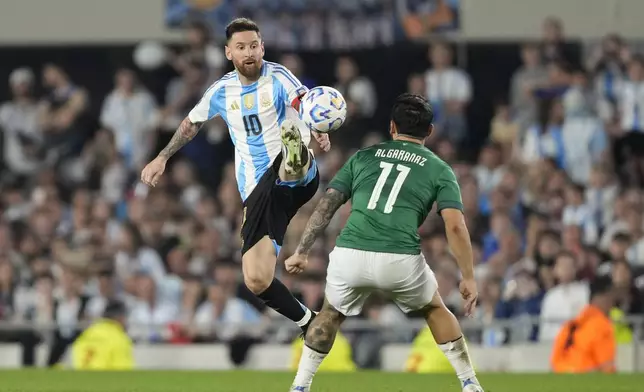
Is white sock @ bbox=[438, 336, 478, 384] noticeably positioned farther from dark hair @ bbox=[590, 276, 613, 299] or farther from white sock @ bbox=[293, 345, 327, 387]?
dark hair @ bbox=[590, 276, 613, 299]

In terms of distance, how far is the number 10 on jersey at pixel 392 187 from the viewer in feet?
29.4

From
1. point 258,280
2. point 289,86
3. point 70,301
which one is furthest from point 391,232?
point 70,301

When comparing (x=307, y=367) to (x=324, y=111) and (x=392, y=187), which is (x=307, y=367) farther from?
(x=324, y=111)

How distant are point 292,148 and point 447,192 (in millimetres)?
1499

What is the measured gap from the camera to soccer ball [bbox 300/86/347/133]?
9.69 metres

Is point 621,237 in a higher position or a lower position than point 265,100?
lower

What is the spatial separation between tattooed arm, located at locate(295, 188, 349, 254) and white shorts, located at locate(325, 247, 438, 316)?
0.17m

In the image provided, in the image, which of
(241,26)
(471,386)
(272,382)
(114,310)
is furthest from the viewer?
(114,310)

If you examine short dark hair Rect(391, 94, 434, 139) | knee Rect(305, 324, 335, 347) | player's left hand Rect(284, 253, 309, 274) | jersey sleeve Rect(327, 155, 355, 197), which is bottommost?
knee Rect(305, 324, 335, 347)

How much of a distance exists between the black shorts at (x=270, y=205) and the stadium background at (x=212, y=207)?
4751 mm

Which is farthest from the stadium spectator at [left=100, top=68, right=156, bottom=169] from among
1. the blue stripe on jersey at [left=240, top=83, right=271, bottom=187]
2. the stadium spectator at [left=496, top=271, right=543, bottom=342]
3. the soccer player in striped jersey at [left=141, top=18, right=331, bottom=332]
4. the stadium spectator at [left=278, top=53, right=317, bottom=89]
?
the blue stripe on jersey at [left=240, top=83, right=271, bottom=187]

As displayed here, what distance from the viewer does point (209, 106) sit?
10.8 meters

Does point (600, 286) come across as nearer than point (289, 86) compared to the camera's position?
No

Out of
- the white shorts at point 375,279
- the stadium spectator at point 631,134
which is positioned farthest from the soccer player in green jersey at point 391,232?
the stadium spectator at point 631,134
